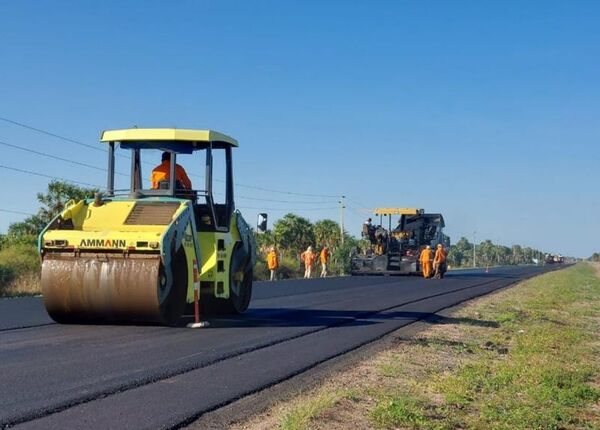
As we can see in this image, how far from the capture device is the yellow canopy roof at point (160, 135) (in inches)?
455

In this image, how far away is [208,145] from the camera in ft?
38.7

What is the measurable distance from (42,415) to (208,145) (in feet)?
22.5

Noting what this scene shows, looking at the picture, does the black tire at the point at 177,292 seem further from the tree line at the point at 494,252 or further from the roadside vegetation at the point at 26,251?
the tree line at the point at 494,252

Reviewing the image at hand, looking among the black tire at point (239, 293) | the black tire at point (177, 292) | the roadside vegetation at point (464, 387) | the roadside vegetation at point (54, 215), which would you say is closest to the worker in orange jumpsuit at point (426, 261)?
the roadside vegetation at point (54, 215)

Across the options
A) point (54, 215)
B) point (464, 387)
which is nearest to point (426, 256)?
point (54, 215)

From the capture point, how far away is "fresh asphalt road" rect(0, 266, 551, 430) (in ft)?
18.2

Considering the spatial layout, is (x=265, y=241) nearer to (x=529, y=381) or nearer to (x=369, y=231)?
(x=369, y=231)

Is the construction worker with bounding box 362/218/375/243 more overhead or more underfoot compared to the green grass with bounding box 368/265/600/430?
more overhead

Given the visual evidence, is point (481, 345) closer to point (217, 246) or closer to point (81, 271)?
point (217, 246)

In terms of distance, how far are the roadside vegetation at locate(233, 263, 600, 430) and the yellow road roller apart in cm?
308

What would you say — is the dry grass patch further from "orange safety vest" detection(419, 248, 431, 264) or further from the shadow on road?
"orange safety vest" detection(419, 248, 431, 264)

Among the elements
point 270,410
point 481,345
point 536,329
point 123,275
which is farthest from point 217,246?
point 270,410

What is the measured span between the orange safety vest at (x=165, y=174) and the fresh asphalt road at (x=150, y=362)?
2159mm

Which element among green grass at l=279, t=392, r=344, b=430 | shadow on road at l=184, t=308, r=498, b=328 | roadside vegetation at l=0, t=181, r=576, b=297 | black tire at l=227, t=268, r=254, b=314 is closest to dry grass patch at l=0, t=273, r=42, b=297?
roadside vegetation at l=0, t=181, r=576, b=297
